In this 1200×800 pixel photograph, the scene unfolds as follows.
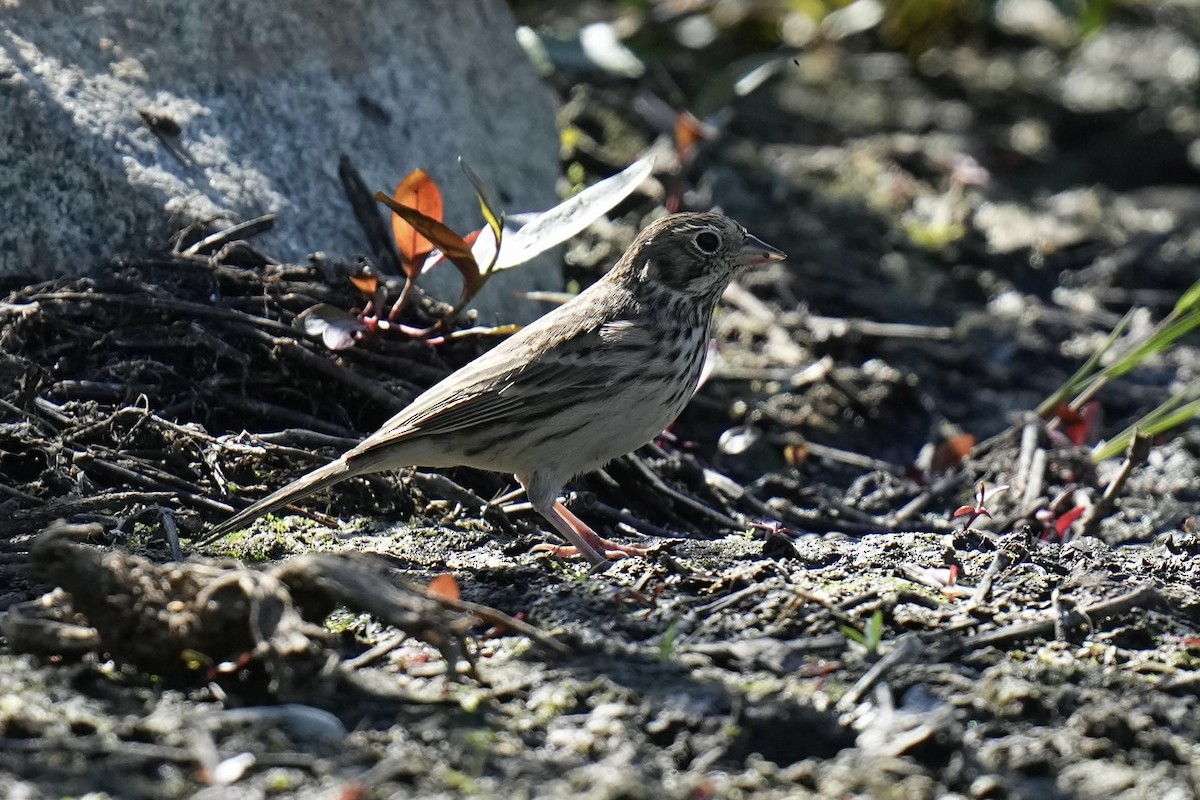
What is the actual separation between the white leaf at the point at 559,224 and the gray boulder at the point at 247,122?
0.64m

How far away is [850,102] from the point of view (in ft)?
33.7

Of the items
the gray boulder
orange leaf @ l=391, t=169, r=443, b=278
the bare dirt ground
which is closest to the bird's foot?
the bare dirt ground

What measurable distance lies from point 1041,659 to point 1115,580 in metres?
0.69

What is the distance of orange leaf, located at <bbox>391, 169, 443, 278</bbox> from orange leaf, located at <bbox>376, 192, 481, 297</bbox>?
0.10 ft

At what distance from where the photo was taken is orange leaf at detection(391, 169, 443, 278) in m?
5.36

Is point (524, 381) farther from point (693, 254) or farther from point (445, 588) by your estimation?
point (445, 588)

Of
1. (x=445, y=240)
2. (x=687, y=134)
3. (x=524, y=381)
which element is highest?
(x=445, y=240)

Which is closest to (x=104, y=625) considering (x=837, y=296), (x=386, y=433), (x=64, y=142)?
(x=386, y=433)

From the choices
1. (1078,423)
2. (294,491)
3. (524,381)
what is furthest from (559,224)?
(1078,423)

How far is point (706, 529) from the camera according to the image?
17.9ft

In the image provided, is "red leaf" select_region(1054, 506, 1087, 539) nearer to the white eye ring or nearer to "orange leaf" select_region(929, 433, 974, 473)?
"orange leaf" select_region(929, 433, 974, 473)

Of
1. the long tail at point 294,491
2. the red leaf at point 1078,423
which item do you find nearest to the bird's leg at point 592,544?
the long tail at point 294,491

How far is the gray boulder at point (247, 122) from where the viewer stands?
5652mm

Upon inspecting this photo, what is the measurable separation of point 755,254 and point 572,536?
1.45 meters
